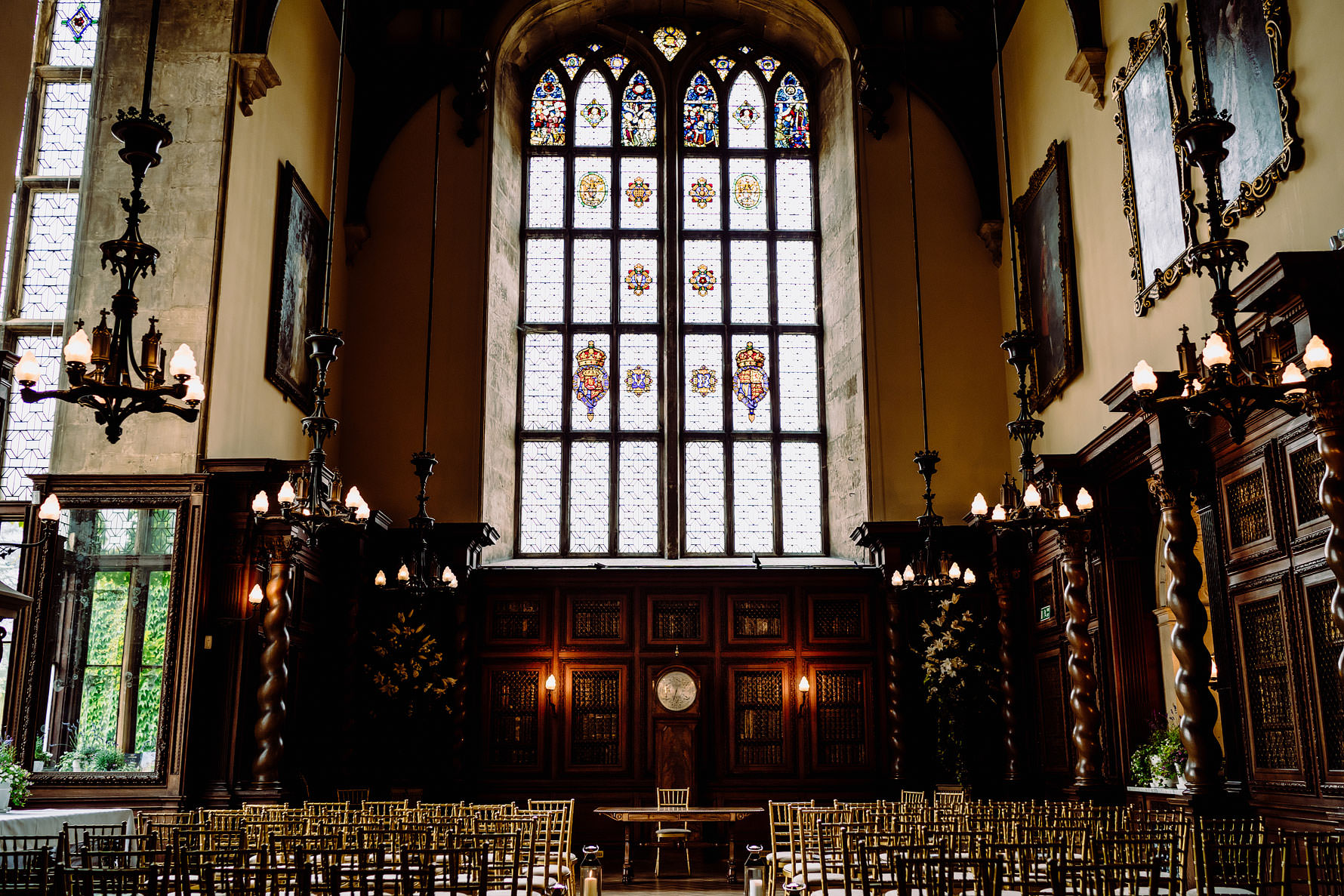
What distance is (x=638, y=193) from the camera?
16969 millimetres

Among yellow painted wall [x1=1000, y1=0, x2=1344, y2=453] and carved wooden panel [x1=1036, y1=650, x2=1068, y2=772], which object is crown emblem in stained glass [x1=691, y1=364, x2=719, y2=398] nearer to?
yellow painted wall [x1=1000, y1=0, x2=1344, y2=453]

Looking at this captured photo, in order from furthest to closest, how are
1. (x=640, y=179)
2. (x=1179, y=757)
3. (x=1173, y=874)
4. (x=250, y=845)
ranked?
(x=640, y=179) < (x=1179, y=757) < (x=250, y=845) < (x=1173, y=874)

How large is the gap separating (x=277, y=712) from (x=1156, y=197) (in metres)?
9.14

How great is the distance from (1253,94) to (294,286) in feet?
31.6

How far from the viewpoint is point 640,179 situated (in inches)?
670

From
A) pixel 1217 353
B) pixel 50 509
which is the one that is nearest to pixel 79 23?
pixel 50 509

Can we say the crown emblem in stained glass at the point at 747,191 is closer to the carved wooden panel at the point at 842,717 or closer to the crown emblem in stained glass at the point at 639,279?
the crown emblem in stained glass at the point at 639,279

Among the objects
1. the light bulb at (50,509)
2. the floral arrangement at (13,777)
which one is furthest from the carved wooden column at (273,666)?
the light bulb at (50,509)

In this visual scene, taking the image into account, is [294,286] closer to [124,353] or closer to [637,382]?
[637,382]

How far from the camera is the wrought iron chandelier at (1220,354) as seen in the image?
18.7 feet

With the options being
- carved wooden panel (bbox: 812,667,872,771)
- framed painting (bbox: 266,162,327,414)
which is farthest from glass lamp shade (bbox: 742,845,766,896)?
framed painting (bbox: 266,162,327,414)

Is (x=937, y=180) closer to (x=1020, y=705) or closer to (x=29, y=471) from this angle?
(x=1020, y=705)

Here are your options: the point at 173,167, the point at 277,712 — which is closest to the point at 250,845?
the point at 277,712

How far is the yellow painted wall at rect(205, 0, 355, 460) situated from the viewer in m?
11.3
